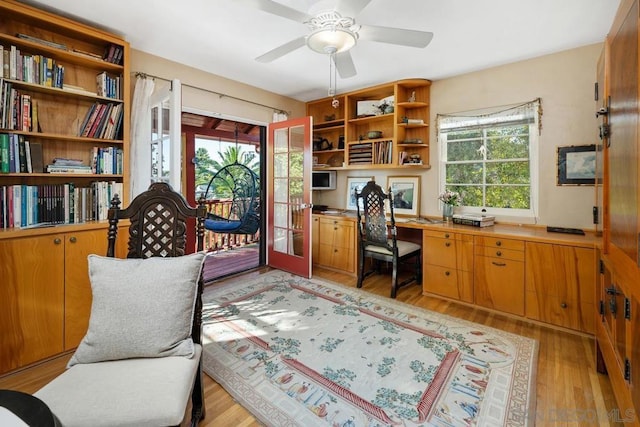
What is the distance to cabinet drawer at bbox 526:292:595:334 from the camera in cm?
237

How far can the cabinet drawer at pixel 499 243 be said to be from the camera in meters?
2.64

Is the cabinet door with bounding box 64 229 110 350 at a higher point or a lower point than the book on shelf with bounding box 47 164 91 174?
lower

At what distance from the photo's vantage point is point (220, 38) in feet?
8.69

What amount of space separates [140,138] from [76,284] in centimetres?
137

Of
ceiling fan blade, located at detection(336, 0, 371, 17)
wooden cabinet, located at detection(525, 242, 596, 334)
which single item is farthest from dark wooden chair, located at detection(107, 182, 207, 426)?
wooden cabinet, located at detection(525, 242, 596, 334)

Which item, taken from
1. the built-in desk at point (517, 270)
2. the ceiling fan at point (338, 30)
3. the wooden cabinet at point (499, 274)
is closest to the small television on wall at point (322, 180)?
the built-in desk at point (517, 270)

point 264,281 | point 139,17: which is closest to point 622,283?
point 264,281

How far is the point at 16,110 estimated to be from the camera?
2.09m

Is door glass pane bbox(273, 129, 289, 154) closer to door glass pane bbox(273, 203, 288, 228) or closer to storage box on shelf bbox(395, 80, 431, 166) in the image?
door glass pane bbox(273, 203, 288, 228)

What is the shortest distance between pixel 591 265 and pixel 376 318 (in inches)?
68.5

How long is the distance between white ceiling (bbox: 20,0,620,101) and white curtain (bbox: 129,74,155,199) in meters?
0.44

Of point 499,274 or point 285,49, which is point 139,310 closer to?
point 285,49

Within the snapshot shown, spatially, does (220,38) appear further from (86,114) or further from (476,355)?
(476,355)

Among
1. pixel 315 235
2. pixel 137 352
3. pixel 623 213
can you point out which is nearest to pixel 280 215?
pixel 315 235
